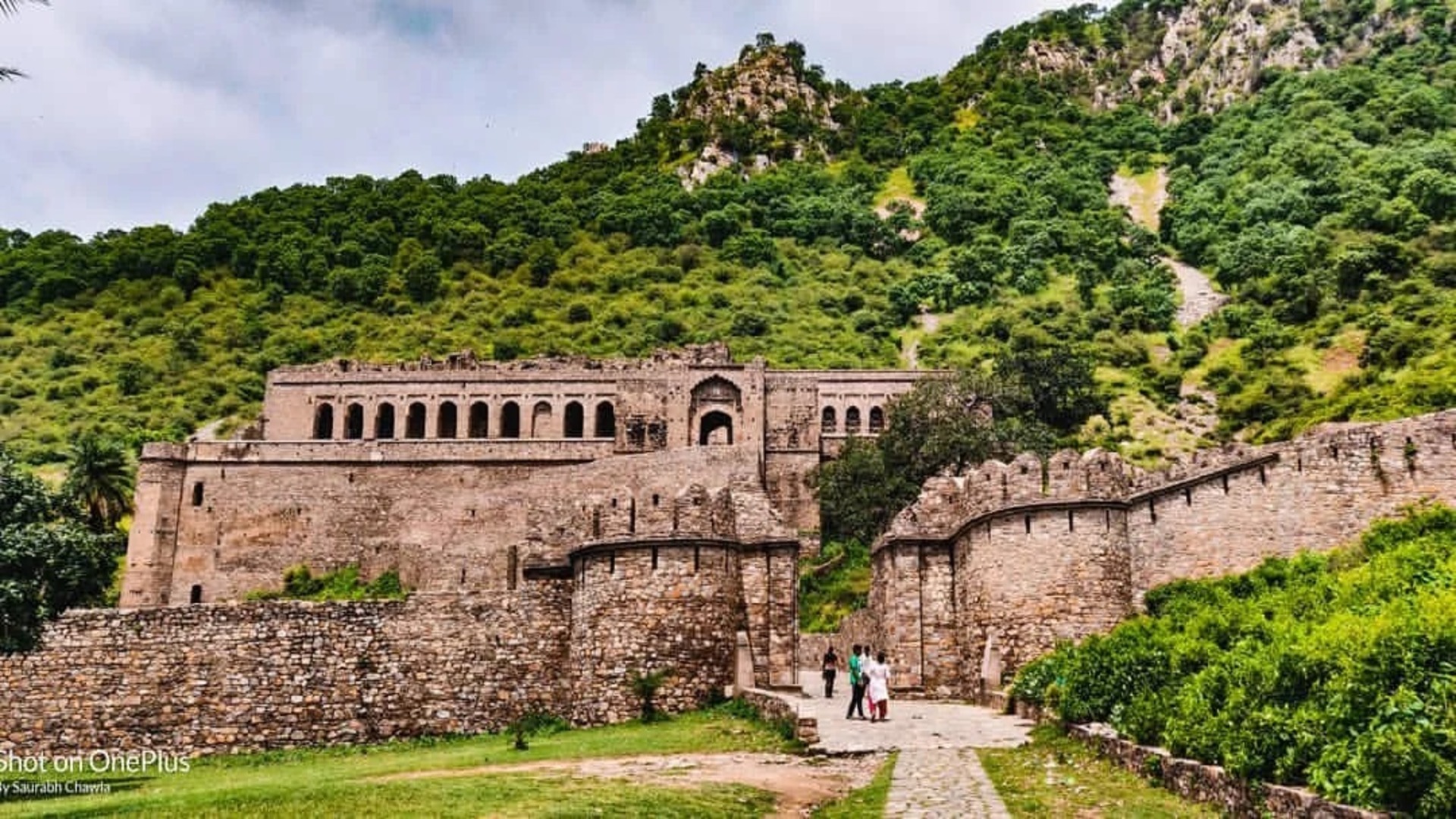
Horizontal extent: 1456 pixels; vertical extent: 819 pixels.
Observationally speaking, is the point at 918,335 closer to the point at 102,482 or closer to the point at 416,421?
the point at 416,421

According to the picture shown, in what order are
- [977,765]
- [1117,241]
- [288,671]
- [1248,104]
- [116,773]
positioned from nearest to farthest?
[977,765] → [116,773] → [288,671] → [1117,241] → [1248,104]

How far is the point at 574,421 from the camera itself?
63125mm

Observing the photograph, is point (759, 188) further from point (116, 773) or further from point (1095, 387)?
point (116, 773)

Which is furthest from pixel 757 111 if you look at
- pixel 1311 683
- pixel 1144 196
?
pixel 1311 683

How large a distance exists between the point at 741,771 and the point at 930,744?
312 cm

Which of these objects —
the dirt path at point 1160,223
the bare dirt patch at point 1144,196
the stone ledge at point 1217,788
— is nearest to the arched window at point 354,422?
the stone ledge at point 1217,788

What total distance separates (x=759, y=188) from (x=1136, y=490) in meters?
109

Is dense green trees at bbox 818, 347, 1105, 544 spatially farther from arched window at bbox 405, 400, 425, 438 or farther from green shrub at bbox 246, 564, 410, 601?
arched window at bbox 405, 400, 425, 438

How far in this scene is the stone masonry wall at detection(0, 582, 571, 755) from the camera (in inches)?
802

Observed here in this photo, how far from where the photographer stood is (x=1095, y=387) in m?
66.5

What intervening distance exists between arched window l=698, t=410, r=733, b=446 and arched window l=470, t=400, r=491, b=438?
35.8 ft

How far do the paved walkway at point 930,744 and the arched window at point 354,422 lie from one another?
44117 mm

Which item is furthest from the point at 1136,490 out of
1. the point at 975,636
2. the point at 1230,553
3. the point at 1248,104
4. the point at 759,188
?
the point at 1248,104

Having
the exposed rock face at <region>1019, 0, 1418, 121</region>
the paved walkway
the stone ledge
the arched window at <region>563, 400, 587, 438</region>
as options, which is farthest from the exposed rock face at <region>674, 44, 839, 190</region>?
the stone ledge
